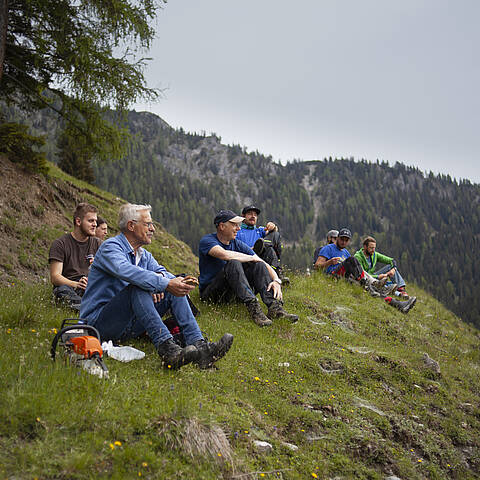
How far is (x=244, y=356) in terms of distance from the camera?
6.38m

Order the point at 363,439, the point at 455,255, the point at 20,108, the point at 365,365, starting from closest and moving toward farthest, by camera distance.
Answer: the point at 363,439, the point at 365,365, the point at 20,108, the point at 455,255

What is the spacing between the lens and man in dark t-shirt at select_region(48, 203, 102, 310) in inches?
292

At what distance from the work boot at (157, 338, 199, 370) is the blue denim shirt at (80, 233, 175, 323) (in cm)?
69

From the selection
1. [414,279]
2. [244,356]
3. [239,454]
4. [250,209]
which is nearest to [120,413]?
[239,454]

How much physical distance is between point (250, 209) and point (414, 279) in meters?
180

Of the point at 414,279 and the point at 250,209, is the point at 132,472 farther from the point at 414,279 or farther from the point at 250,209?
the point at 414,279

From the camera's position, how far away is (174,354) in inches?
189

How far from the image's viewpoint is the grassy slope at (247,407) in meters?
3.28

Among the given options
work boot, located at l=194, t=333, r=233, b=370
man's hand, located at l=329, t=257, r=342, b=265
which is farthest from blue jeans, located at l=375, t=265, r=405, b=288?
work boot, located at l=194, t=333, r=233, b=370

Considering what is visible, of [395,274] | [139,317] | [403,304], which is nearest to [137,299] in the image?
[139,317]

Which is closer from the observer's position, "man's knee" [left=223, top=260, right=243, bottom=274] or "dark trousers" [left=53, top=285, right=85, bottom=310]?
"dark trousers" [left=53, top=285, right=85, bottom=310]

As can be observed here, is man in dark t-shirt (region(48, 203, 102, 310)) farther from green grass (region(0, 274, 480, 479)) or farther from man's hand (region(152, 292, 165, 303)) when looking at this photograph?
man's hand (region(152, 292, 165, 303))

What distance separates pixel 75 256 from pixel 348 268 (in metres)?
8.31

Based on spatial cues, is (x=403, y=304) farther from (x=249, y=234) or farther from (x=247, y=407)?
(x=247, y=407)
